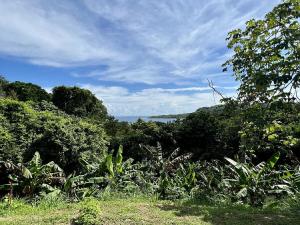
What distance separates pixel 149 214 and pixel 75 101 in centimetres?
2530

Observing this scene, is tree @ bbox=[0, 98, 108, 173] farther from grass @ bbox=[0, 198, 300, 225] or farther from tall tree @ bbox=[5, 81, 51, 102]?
tall tree @ bbox=[5, 81, 51, 102]

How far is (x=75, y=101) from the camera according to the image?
30625 millimetres

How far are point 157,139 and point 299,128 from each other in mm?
11502

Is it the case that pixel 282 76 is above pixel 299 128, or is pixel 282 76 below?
above

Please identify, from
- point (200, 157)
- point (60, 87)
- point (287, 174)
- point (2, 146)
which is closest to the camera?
point (287, 174)

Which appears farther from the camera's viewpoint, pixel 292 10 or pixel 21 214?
pixel 21 214

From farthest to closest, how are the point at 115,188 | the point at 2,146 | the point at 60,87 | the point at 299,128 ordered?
the point at 60,87
the point at 2,146
the point at 115,188
the point at 299,128

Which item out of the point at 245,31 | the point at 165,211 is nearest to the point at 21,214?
the point at 165,211

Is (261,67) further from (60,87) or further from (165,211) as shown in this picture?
(60,87)

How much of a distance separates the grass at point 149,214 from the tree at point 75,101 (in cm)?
2273

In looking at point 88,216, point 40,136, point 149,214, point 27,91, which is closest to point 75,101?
point 27,91

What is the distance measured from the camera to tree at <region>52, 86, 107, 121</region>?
30.0 metres

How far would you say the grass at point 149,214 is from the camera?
602 centimetres

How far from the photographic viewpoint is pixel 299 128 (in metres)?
5.12
